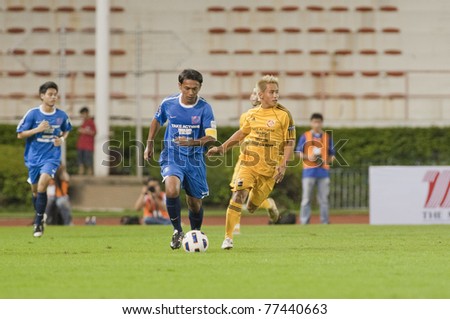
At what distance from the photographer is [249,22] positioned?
34.8m

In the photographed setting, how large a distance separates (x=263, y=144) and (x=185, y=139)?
4.64 feet

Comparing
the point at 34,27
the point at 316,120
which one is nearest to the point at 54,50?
the point at 34,27

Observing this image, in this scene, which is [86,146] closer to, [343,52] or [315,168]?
[315,168]

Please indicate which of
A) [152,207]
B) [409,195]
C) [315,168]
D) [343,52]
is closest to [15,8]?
[343,52]

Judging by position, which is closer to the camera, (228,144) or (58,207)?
(228,144)

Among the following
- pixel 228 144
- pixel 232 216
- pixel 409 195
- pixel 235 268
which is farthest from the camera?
pixel 409 195

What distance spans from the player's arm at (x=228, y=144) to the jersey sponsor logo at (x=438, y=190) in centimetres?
959

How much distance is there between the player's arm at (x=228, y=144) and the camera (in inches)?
558

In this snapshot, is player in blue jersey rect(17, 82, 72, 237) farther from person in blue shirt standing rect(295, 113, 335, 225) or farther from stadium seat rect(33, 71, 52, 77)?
stadium seat rect(33, 71, 52, 77)

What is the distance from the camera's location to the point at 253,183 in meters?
15.2

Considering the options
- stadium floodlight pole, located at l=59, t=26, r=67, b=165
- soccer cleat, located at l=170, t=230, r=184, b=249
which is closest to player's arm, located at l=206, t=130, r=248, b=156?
soccer cleat, located at l=170, t=230, r=184, b=249

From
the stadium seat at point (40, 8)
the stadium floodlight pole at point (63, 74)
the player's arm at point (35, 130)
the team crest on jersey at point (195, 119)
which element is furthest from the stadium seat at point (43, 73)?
the team crest on jersey at point (195, 119)

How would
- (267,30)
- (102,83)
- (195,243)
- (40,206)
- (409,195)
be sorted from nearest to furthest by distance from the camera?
1. (195,243)
2. (40,206)
3. (409,195)
4. (102,83)
5. (267,30)
